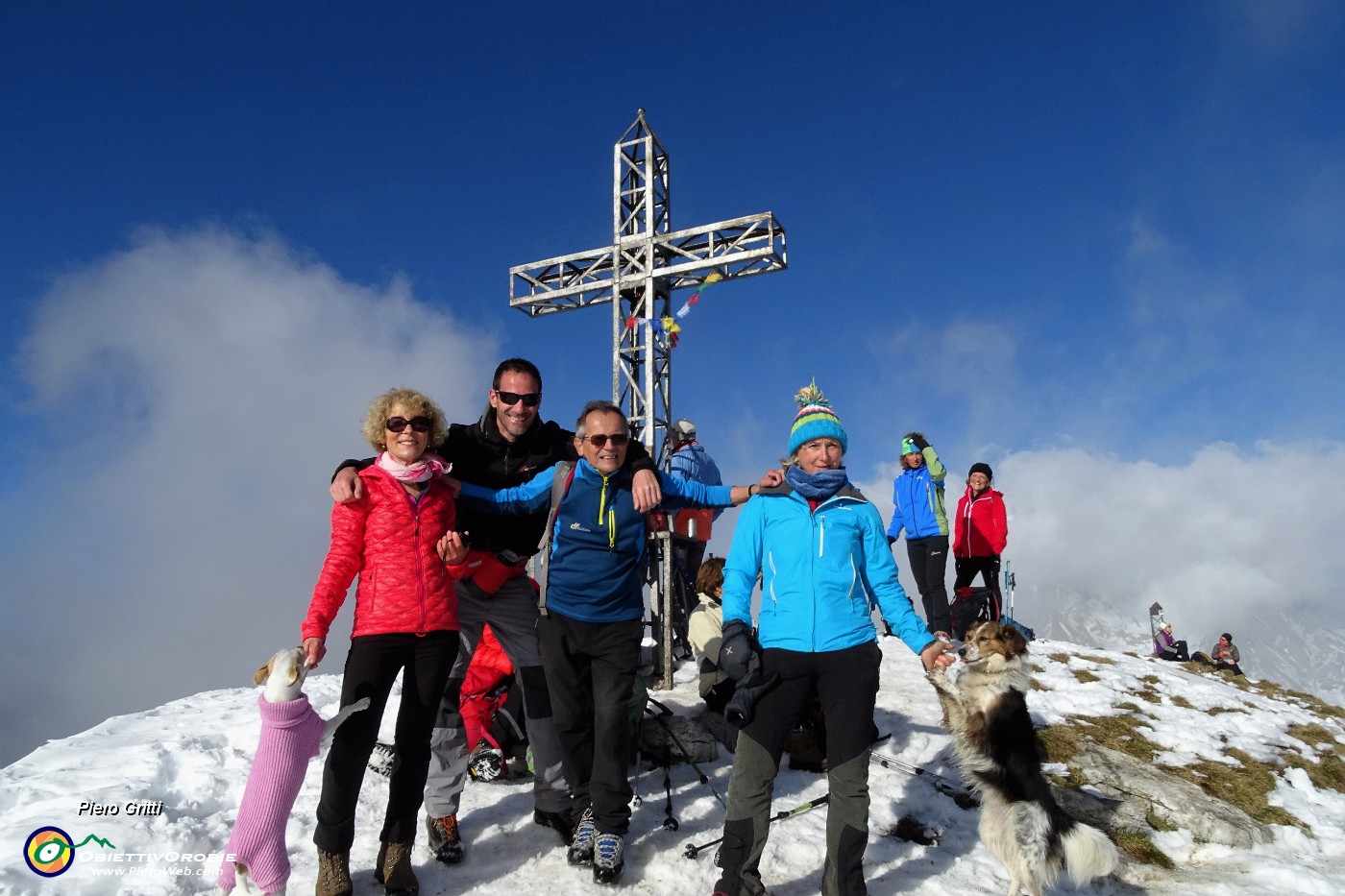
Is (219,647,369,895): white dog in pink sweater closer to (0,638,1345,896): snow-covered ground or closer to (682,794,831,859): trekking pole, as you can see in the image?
(0,638,1345,896): snow-covered ground

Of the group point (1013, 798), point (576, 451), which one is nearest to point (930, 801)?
point (1013, 798)

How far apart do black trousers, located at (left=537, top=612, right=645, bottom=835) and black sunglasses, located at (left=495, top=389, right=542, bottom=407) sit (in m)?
1.30

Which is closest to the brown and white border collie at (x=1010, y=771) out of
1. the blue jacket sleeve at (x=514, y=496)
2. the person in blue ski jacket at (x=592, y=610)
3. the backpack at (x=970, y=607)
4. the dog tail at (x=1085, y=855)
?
the dog tail at (x=1085, y=855)

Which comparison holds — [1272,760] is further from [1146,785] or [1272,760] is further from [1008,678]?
[1008,678]

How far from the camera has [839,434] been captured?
4.11 metres

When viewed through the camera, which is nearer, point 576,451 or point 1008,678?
point 1008,678

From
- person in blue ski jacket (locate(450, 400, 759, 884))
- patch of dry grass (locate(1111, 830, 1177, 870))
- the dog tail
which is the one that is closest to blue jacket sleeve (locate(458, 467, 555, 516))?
person in blue ski jacket (locate(450, 400, 759, 884))

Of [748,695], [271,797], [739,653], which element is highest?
[739,653]

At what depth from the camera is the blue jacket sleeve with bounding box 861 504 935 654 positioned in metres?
3.79

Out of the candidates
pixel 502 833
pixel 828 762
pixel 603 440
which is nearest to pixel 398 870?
pixel 502 833

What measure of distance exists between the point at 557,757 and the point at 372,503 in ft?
6.28

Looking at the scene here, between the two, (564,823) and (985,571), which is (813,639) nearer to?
(564,823)

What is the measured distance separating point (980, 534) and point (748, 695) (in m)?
6.65

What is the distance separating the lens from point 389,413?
402 cm
